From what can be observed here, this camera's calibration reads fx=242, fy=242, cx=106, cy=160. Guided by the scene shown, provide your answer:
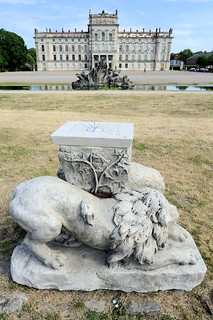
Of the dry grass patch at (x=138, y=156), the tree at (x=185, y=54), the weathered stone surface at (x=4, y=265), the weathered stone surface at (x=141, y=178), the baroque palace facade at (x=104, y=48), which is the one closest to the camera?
the dry grass patch at (x=138, y=156)

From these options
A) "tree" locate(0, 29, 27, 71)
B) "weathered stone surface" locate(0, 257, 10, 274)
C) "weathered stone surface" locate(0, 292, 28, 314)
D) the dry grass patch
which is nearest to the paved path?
the dry grass patch

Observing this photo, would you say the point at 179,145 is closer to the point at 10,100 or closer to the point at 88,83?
the point at 10,100

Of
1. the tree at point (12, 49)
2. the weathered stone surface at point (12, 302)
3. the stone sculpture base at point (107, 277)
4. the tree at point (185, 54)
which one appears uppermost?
the tree at point (185, 54)

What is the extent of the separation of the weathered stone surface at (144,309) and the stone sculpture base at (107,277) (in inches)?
5.2

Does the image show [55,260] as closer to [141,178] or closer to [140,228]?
[140,228]

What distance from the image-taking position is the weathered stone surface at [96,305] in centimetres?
214

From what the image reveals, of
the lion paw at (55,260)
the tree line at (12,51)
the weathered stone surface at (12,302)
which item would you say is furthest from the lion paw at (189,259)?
the tree line at (12,51)

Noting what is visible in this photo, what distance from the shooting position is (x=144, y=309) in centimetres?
216

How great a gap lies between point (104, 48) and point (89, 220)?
6617 centimetres

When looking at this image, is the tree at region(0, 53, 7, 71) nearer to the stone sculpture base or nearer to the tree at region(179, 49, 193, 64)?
the stone sculpture base

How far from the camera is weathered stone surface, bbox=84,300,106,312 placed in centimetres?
214

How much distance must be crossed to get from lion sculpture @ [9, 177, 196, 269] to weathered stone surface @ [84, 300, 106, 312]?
1.09 ft

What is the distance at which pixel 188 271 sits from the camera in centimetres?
228

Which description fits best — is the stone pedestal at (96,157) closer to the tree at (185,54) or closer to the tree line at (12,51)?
the tree line at (12,51)
